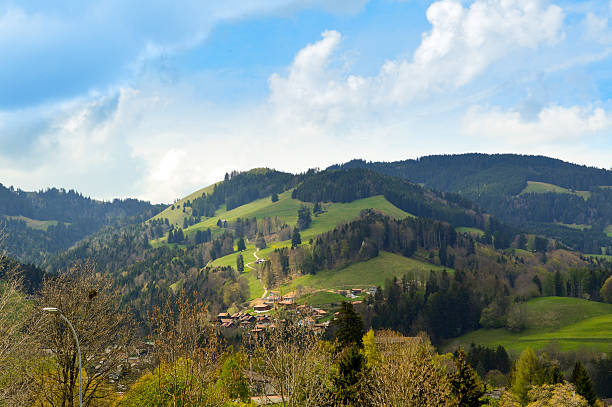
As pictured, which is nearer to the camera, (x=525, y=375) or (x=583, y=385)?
(x=583, y=385)

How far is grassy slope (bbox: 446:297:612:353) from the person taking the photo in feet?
457

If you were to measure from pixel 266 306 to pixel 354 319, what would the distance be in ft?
401

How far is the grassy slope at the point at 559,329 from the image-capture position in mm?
139250

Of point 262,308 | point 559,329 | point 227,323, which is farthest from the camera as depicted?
point 262,308

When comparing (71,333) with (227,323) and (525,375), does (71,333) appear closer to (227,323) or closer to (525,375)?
(525,375)

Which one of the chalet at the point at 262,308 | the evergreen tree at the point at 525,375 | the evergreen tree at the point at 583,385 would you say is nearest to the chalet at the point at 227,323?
the chalet at the point at 262,308

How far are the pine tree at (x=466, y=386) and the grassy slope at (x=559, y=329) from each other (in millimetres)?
103191

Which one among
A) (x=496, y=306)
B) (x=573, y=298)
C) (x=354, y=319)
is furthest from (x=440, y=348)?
(x=354, y=319)

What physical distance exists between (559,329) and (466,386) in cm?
12786

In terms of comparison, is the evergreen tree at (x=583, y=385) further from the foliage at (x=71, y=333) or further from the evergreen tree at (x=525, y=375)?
the foliage at (x=71, y=333)

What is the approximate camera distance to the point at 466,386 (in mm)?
50812

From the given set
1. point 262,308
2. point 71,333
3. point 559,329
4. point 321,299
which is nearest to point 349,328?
point 71,333

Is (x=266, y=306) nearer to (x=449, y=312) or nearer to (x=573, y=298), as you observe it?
(x=449, y=312)

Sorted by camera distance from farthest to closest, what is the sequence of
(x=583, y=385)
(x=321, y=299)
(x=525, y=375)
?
(x=321, y=299) → (x=525, y=375) → (x=583, y=385)
